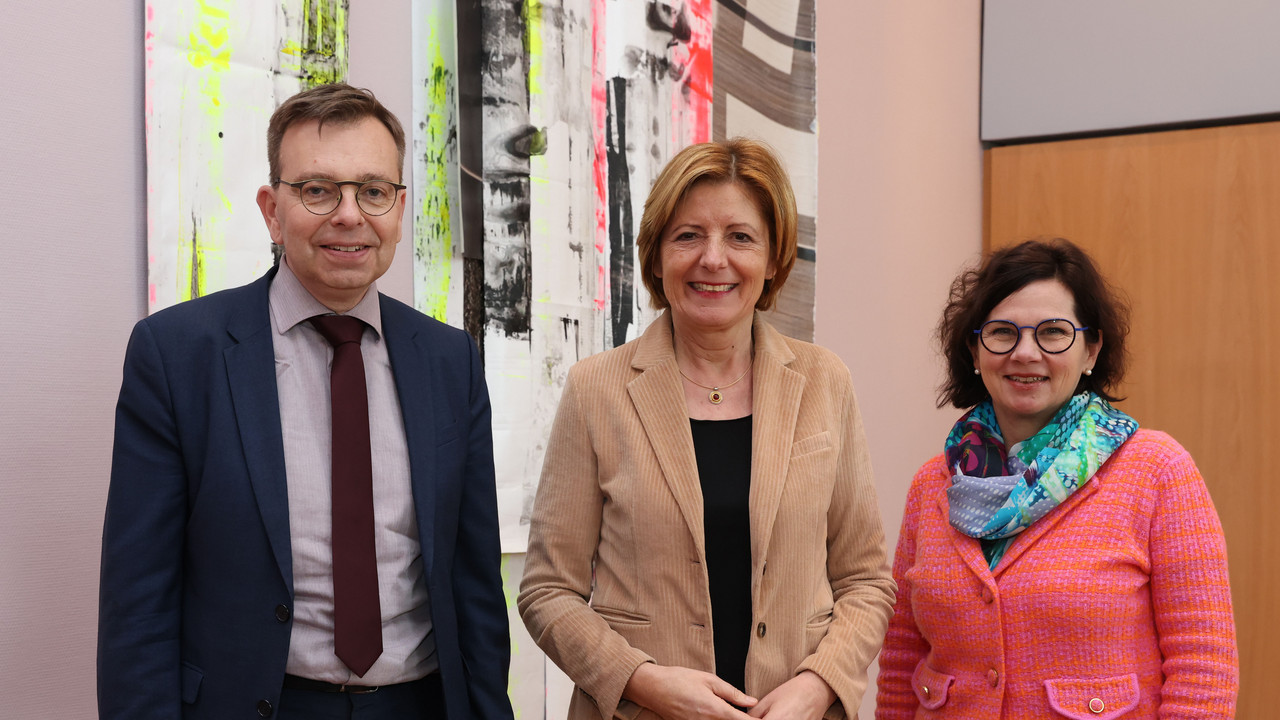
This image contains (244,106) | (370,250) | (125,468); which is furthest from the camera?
(244,106)

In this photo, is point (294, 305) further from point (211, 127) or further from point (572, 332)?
point (572, 332)

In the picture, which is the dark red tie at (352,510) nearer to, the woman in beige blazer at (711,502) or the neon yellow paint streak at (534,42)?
the woman in beige blazer at (711,502)

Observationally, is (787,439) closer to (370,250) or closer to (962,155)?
(370,250)

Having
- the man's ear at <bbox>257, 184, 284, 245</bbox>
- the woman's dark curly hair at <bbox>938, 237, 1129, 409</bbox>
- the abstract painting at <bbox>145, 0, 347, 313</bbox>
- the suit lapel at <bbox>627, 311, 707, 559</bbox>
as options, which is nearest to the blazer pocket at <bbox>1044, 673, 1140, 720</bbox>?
Answer: the woman's dark curly hair at <bbox>938, 237, 1129, 409</bbox>

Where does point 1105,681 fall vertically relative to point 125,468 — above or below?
below

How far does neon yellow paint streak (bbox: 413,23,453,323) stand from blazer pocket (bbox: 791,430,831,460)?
0.92 metres

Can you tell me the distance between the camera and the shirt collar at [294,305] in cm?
164

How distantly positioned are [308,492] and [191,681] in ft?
0.98

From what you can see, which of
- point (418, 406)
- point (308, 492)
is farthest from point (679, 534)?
point (308, 492)

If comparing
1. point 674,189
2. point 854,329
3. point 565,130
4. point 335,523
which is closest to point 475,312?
point 565,130

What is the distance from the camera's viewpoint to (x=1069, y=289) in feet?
6.40

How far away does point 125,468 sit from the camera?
1478 millimetres

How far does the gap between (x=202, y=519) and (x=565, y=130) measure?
1.41 meters

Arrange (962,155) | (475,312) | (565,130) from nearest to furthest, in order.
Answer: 1. (475,312)
2. (565,130)
3. (962,155)
